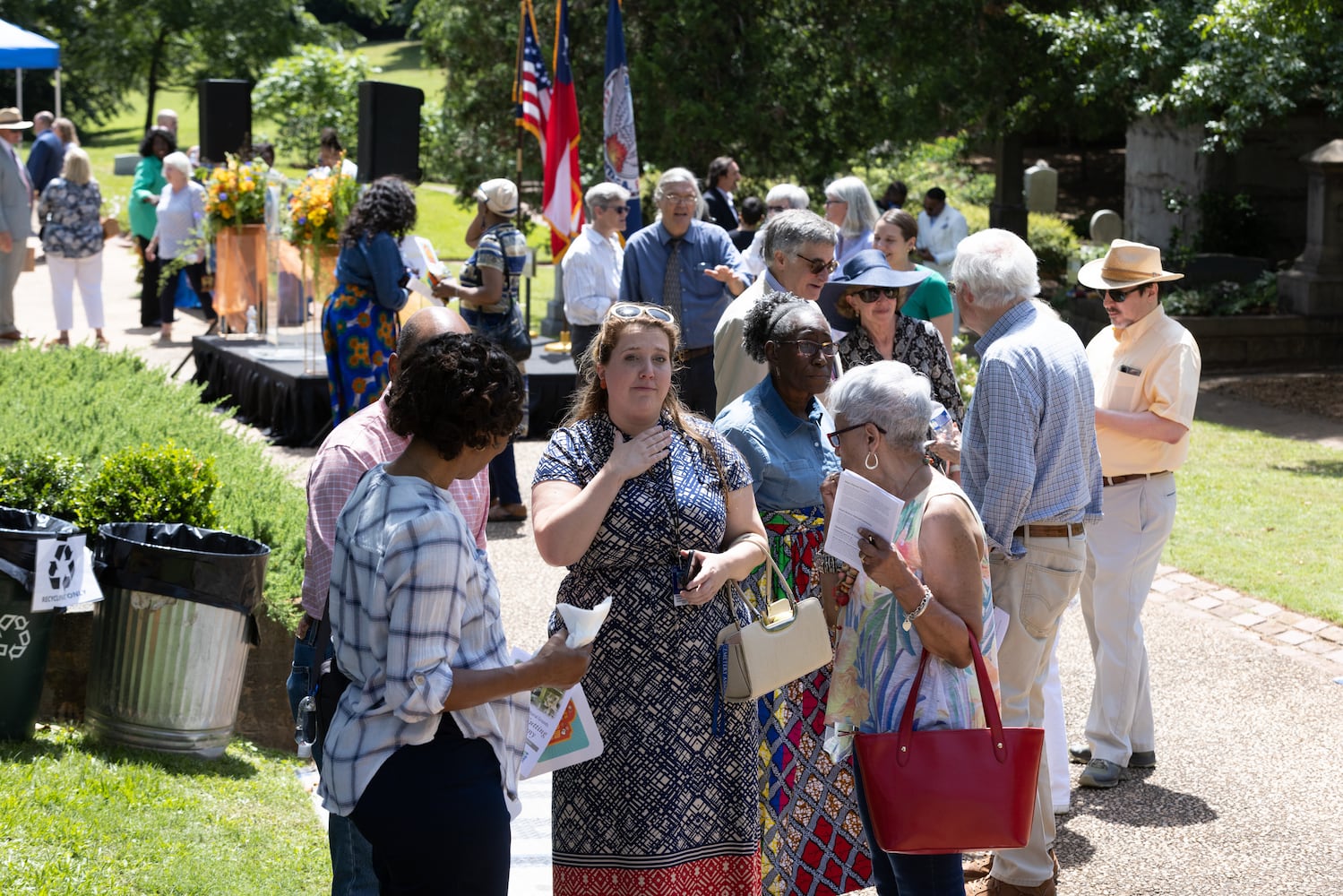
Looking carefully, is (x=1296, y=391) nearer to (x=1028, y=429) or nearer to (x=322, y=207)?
(x=322, y=207)

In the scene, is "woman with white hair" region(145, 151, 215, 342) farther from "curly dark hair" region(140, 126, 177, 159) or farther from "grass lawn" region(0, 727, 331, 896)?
"grass lawn" region(0, 727, 331, 896)

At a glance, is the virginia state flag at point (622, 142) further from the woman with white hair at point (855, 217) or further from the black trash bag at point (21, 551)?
the black trash bag at point (21, 551)

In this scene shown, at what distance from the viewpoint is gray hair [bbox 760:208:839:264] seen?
17.8ft

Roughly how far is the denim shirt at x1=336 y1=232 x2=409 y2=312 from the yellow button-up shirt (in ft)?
14.9

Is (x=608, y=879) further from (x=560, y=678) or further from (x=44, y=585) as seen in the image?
(x=44, y=585)

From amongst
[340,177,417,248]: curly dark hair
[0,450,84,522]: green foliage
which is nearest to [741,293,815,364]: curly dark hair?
[0,450,84,522]: green foliage

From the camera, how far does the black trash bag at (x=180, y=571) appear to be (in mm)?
4984

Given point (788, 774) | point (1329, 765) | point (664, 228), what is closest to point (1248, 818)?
point (1329, 765)

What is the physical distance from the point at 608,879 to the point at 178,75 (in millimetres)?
50271

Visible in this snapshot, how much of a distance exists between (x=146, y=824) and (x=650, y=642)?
1.77 metres

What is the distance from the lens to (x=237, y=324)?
1405 cm

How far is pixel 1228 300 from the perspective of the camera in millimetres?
17203

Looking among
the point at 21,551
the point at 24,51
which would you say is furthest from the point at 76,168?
the point at 21,551

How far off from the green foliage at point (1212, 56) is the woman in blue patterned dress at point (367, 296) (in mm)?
8257
